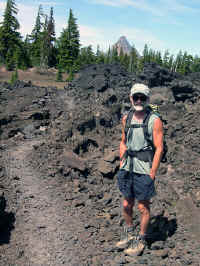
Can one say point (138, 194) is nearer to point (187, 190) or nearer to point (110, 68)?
point (187, 190)

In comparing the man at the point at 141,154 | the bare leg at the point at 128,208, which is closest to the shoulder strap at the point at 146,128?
the man at the point at 141,154

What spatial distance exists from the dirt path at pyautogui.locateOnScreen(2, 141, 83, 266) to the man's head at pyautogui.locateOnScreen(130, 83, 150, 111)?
3.09 m

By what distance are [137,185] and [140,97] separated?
146 cm

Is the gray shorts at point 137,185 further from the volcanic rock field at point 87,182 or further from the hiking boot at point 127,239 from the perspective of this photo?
the volcanic rock field at point 87,182

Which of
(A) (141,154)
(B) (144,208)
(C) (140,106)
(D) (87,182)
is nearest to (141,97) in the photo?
(C) (140,106)

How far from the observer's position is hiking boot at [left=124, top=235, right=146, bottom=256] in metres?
5.12

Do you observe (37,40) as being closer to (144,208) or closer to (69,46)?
(69,46)

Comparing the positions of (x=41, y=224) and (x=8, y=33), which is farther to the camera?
(x=8, y=33)

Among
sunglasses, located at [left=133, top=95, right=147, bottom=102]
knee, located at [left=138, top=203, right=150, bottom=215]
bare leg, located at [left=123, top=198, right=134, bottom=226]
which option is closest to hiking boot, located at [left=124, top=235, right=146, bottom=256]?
bare leg, located at [left=123, top=198, right=134, bottom=226]

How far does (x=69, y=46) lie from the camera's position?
192ft

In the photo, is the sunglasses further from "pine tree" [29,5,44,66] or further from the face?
"pine tree" [29,5,44,66]

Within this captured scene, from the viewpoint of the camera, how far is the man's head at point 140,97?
4676mm

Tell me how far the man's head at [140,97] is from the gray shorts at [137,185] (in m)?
1.11

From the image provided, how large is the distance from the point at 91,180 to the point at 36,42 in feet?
200
